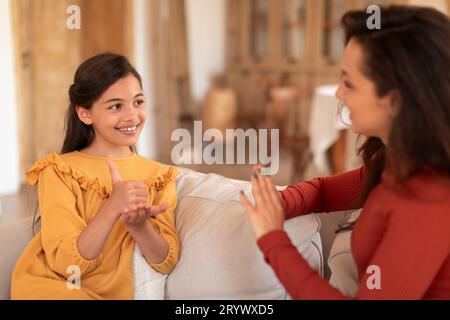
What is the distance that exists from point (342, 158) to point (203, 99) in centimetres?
270

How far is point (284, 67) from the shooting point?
22.7ft

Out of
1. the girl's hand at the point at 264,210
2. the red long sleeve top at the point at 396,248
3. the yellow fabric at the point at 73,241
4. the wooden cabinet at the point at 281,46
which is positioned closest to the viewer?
the red long sleeve top at the point at 396,248

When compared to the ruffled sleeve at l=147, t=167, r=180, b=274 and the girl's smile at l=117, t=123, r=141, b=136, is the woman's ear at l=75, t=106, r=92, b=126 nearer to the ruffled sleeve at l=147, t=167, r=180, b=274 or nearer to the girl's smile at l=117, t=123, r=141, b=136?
the girl's smile at l=117, t=123, r=141, b=136

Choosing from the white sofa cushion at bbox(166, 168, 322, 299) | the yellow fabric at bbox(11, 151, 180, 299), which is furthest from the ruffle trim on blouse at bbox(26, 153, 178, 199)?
the white sofa cushion at bbox(166, 168, 322, 299)

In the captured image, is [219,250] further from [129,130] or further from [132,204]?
[129,130]

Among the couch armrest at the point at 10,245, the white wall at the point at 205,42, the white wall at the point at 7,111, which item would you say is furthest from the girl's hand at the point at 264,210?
the white wall at the point at 205,42

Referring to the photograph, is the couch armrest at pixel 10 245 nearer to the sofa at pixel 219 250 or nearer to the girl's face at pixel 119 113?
the sofa at pixel 219 250

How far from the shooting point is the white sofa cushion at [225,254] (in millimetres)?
1410

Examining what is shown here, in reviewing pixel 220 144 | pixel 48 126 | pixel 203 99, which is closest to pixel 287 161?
pixel 220 144

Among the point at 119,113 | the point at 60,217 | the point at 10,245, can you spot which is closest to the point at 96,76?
the point at 119,113

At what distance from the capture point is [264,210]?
1.17 metres

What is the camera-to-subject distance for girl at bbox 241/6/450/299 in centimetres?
106

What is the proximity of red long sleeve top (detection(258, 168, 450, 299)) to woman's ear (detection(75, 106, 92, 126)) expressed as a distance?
639 millimetres

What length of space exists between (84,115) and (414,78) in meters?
0.87
